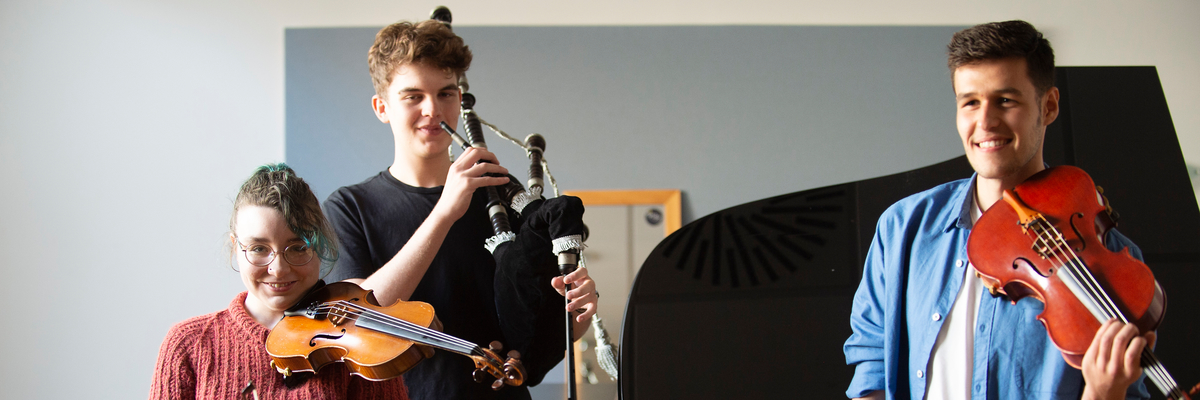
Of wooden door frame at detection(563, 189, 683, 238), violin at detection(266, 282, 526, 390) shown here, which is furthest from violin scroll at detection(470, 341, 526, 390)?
wooden door frame at detection(563, 189, 683, 238)

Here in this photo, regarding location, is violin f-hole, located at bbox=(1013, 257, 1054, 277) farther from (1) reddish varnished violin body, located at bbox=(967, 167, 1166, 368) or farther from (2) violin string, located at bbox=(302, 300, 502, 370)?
(2) violin string, located at bbox=(302, 300, 502, 370)

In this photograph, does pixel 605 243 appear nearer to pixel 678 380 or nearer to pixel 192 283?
pixel 678 380

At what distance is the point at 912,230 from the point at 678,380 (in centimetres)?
46

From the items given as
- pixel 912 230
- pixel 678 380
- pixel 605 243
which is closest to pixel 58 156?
pixel 605 243

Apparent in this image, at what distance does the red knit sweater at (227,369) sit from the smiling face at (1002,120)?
2.98 feet

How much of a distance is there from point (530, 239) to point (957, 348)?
2.08 ft

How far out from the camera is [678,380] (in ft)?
4.51

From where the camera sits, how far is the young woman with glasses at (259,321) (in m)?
1.05

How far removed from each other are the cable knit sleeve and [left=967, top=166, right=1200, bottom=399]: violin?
1.04m

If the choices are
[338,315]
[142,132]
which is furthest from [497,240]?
[142,132]

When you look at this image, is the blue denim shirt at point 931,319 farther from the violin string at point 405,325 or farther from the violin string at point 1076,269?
the violin string at point 405,325

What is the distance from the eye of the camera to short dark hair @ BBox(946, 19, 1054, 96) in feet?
3.64

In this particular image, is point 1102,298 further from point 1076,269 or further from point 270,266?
point 270,266

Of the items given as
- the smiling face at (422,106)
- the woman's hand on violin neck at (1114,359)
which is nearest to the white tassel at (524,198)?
the smiling face at (422,106)
